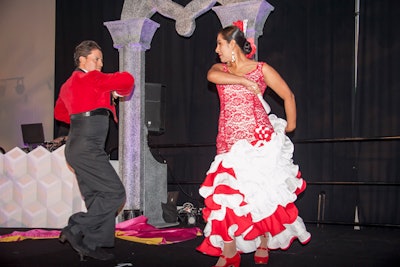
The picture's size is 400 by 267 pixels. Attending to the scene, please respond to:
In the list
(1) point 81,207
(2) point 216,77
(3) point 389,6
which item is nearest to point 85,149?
(2) point 216,77

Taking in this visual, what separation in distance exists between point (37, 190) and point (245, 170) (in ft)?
10.7

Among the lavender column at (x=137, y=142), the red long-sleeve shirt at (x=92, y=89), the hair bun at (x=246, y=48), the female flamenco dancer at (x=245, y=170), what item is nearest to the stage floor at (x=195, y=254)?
the female flamenco dancer at (x=245, y=170)

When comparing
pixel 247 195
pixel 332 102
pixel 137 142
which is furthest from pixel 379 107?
pixel 247 195

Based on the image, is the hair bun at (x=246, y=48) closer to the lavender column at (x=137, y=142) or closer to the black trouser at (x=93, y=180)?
the black trouser at (x=93, y=180)

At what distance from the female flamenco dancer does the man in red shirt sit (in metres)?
0.77

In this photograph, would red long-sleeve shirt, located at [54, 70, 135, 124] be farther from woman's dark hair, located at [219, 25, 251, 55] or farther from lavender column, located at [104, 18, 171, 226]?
lavender column, located at [104, 18, 171, 226]

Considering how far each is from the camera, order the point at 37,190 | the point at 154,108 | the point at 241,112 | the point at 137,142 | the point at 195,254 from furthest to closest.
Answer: the point at 154,108, the point at 137,142, the point at 37,190, the point at 195,254, the point at 241,112

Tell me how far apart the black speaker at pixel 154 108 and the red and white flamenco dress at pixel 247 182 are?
2.77 meters

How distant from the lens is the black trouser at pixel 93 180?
3260 mm

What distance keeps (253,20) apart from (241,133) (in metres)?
2.39

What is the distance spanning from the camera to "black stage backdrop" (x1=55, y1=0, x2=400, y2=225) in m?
5.29

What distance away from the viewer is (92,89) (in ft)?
10.6

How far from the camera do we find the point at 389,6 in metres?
5.35

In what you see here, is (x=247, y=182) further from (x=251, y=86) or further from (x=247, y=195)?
(x=251, y=86)
